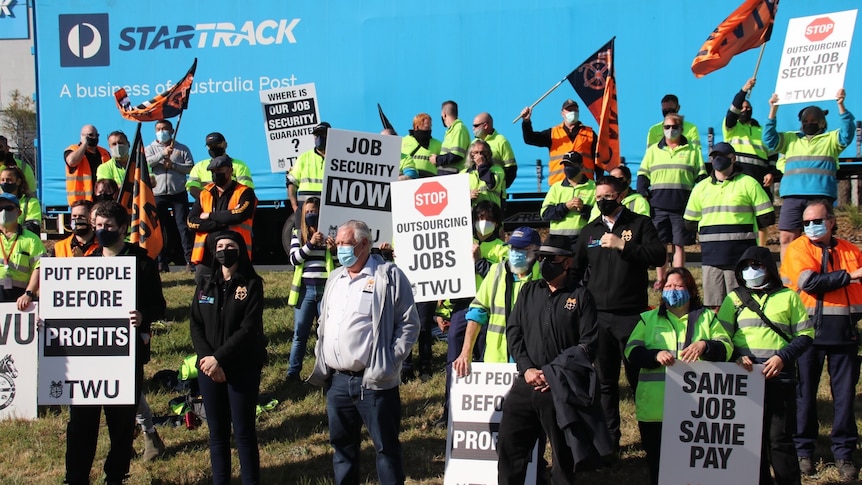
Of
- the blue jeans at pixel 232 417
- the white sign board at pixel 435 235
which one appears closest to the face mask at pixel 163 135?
the white sign board at pixel 435 235

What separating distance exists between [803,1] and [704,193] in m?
6.97

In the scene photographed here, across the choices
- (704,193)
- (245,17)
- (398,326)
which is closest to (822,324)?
(704,193)

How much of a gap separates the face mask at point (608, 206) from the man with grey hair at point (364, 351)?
6.90 ft

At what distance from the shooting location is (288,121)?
14688 mm

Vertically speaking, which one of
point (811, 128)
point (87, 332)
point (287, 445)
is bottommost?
point (287, 445)

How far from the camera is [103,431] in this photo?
974cm

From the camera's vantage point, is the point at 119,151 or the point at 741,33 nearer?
the point at 741,33

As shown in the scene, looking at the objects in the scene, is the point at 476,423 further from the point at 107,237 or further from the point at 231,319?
the point at 107,237

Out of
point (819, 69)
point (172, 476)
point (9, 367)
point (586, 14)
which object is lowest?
point (172, 476)

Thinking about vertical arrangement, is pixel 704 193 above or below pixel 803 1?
below

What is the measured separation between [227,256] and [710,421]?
3.73m

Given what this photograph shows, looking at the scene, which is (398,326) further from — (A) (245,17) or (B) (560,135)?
(A) (245,17)

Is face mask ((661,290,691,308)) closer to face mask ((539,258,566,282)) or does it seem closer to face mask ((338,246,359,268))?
face mask ((539,258,566,282))

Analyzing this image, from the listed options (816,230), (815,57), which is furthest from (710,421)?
(815,57)
